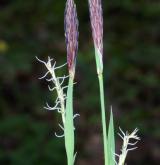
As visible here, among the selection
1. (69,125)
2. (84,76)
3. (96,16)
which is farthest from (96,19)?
(84,76)

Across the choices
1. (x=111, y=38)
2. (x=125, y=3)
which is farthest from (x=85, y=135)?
(x=125, y=3)

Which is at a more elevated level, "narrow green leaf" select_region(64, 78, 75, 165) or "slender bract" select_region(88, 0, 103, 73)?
"slender bract" select_region(88, 0, 103, 73)

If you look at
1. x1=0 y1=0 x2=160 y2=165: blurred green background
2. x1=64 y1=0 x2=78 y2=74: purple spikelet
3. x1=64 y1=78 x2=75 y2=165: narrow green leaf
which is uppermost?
x1=0 y1=0 x2=160 y2=165: blurred green background

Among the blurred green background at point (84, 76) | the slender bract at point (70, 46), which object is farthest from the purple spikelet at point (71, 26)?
the blurred green background at point (84, 76)

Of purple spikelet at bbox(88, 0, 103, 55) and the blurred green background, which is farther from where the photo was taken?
the blurred green background

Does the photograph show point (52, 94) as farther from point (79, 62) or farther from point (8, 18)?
point (8, 18)

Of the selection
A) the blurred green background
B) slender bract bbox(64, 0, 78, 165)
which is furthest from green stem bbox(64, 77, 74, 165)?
the blurred green background

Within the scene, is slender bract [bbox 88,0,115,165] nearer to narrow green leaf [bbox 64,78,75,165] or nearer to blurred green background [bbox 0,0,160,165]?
narrow green leaf [bbox 64,78,75,165]

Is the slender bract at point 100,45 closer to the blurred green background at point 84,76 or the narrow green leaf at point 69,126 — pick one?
the narrow green leaf at point 69,126
